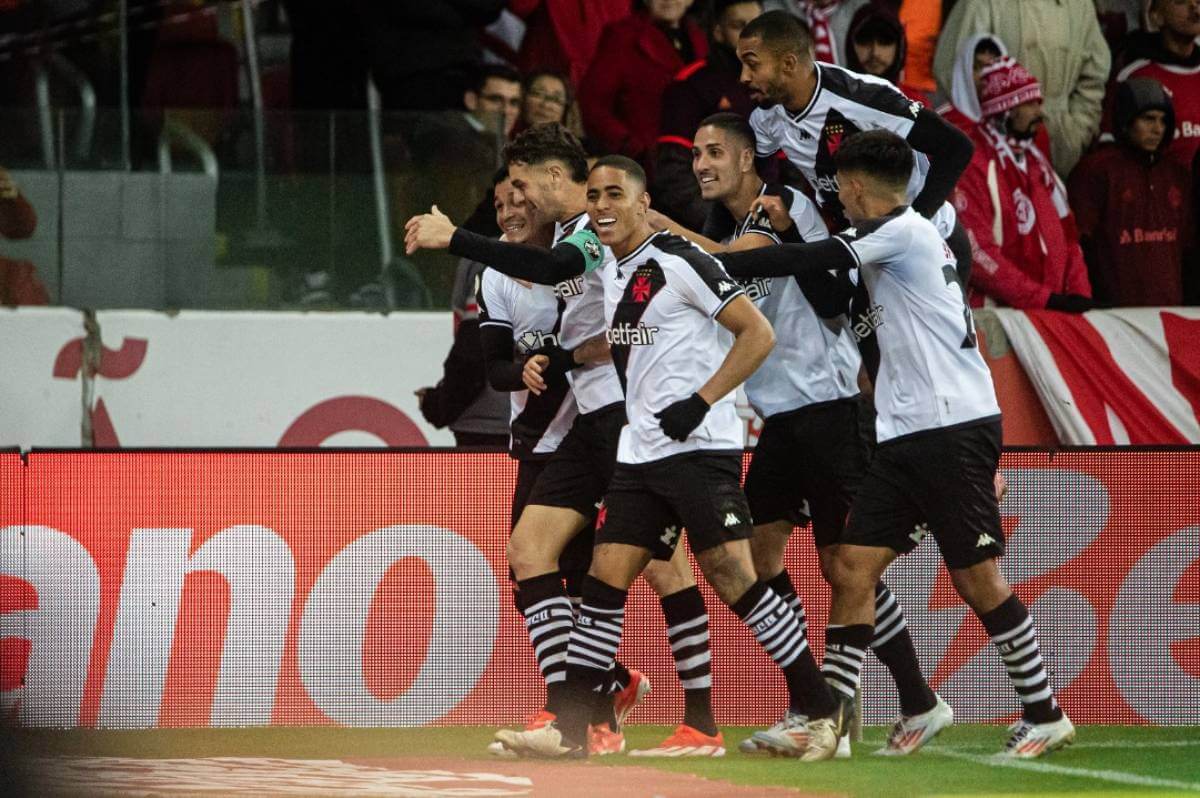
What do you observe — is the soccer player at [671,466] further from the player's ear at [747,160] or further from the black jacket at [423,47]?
the black jacket at [423,47]

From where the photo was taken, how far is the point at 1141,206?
10953mm

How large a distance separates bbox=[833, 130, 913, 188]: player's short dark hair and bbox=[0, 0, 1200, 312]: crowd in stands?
11.2 ft

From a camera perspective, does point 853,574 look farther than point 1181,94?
No

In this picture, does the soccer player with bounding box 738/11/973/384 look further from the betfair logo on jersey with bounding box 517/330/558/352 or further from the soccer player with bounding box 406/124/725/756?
the betfair logo on jersey with bounding box 517/330/558/352

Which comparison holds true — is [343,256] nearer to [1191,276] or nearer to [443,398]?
[443,398]

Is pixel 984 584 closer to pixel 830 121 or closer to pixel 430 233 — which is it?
pixel 830 121

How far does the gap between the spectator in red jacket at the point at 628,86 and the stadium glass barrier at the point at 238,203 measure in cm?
70

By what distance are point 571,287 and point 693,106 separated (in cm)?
372

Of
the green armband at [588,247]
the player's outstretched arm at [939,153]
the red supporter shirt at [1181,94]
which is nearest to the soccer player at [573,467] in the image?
the green armband at [588,247]

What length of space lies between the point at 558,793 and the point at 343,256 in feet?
18.5

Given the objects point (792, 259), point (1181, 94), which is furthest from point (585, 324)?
point (1181, 94)

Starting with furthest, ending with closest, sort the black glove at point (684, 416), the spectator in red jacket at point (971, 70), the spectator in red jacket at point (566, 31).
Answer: the spectator in red jacket at point (566, 31)
the spectator in red jacket at point (971, 70)
the black glove at point (684, 416)

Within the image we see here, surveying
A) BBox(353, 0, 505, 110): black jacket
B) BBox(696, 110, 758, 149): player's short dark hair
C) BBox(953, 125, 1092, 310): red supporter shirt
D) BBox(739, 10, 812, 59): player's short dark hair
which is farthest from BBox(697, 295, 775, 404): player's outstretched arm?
BBox(353, 0, 505, 110): black jacket

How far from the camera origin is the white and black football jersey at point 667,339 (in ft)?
21.4
